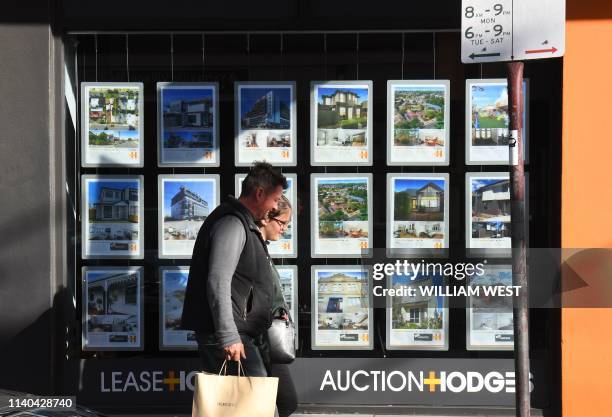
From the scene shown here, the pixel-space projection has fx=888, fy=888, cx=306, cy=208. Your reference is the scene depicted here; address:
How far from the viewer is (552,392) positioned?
6586mm

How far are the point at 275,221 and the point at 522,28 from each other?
6.44ft

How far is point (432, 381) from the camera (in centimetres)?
664

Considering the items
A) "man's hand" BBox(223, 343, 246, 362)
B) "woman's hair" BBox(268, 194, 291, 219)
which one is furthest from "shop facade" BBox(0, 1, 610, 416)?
"man's hand" BBox(223, 343, 246, 362)

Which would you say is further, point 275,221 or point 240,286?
point 275,221

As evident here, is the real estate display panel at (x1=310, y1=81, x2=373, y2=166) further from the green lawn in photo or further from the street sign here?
the street sign

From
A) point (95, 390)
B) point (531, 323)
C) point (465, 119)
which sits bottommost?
point (95, 390)

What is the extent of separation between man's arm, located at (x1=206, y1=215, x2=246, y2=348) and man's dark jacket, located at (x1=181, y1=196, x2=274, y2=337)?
2.4 inches

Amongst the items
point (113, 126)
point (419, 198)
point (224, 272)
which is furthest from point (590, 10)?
point (113, 126)

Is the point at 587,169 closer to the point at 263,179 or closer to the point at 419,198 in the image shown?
the point at 419,198

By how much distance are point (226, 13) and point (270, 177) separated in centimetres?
202

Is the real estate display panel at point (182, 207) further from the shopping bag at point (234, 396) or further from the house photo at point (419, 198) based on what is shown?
the shopping bag at point (234, 396)

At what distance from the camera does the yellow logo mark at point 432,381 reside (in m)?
6.63

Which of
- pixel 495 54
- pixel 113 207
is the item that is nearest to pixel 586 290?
pixel 495 54

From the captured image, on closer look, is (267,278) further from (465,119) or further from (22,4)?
(22,4)
